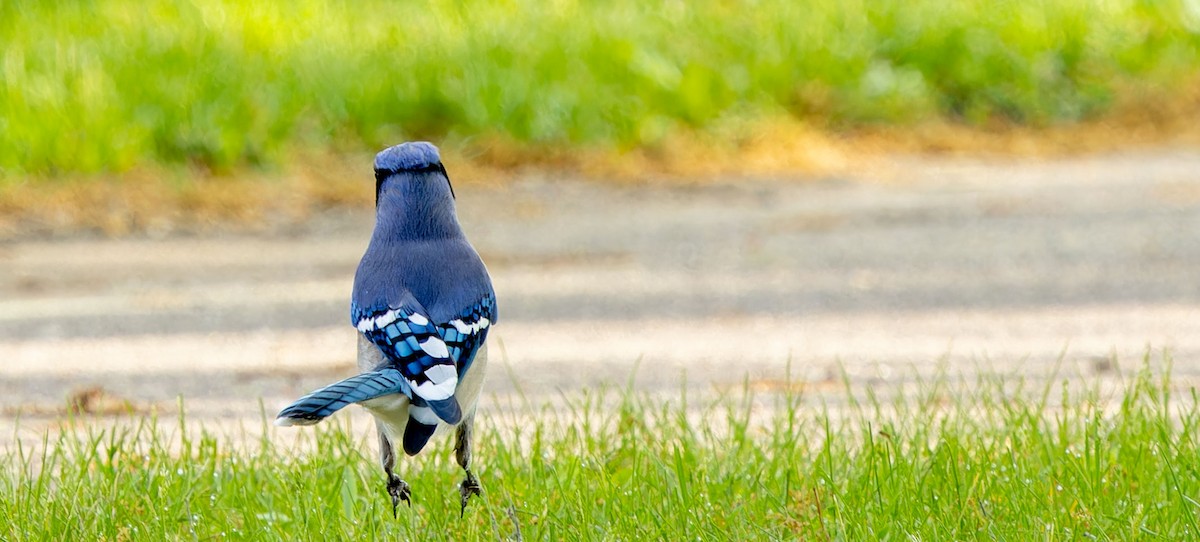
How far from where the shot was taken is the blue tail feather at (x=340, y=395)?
8.43 feet

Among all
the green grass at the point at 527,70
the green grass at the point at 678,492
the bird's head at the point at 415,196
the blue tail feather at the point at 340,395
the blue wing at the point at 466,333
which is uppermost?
the green grass at the point at 527,70

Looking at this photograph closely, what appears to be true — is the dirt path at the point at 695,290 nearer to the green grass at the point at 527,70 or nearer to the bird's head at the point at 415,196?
the green grass at the point at 527,70

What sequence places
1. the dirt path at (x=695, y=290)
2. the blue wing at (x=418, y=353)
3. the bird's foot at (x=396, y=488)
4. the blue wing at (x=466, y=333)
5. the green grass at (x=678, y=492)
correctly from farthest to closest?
the dirt path at (x=695, y=290), the green grass at (x=678, y=492), the bird's foot at (x=396, y=488), the blue wing at (x=466, y=333), the blue wing at (x=418, y=353)

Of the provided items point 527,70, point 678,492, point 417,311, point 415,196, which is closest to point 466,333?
point 417,311

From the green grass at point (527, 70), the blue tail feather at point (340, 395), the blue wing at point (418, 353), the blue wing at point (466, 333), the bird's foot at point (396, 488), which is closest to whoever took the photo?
the blue tail feather at point (340, 395)

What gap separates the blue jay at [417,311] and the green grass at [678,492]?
1.40ft

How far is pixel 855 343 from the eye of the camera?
5.88m

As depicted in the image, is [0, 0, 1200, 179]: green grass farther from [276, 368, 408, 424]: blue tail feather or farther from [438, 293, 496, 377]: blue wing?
[276, 368, 408, 424]: blue tail feather

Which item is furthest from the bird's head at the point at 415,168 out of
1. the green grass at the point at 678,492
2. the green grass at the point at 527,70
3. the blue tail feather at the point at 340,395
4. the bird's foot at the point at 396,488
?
the green grass at the point at 527,70

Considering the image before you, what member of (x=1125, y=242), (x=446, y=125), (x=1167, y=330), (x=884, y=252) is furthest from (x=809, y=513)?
(x=446, y=125)

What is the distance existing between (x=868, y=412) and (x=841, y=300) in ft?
5.99

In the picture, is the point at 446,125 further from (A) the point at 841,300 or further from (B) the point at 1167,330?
(B) the point at 1167,330

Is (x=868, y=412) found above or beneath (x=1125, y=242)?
beneath

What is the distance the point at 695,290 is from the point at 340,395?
4.17 meters
